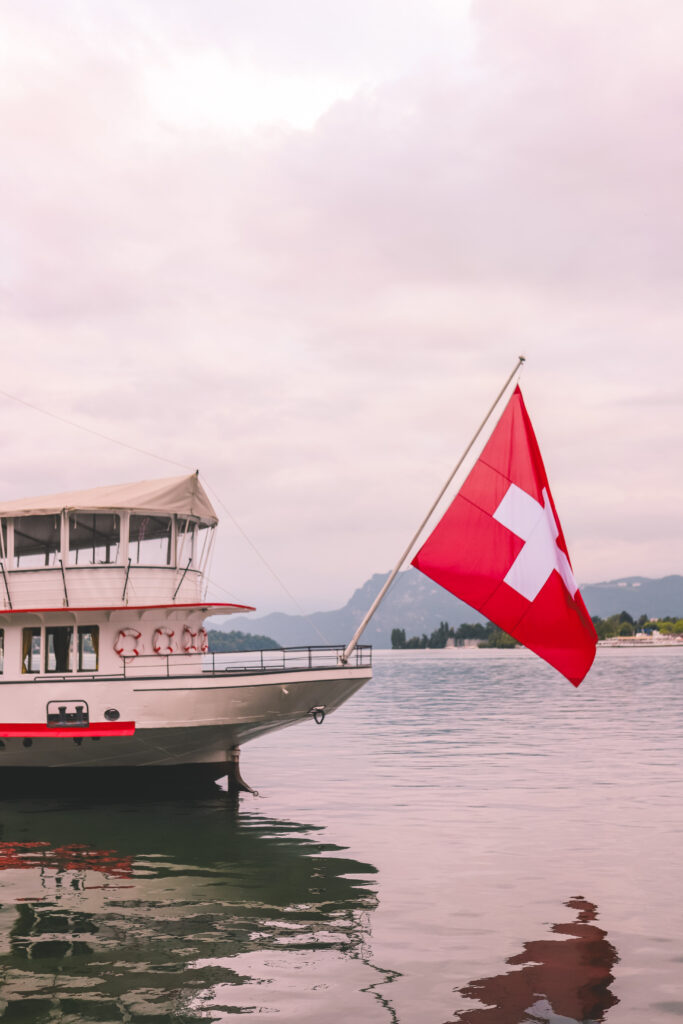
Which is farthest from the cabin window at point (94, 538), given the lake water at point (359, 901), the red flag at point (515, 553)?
the red flag at point (515, 553)

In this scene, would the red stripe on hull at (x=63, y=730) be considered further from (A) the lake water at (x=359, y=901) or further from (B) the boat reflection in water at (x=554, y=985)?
(B) the boat reflection in water at (x=554, y=985)

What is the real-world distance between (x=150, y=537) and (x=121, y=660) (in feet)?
11.5

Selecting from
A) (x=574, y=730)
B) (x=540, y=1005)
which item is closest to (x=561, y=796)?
(x=540, y=1005)

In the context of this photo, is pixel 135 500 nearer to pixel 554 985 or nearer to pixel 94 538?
pixel 94 538

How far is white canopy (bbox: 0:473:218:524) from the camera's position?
26125 millimetres

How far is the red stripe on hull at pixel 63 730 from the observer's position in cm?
2478

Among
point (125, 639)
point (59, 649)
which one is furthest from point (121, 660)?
point (59, 649)

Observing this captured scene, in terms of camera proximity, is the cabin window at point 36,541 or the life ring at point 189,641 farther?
the life ring at point 189,641

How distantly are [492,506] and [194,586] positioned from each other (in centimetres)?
1064

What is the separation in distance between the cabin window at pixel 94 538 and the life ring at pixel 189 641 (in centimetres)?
273

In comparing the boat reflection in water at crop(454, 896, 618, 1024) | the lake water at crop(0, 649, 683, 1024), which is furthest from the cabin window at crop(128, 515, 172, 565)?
the boat reflection in water at crop(454, 896, 618, 1024)

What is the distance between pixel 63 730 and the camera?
2509 cm

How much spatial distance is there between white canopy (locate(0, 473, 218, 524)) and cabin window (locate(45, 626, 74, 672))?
3.13m

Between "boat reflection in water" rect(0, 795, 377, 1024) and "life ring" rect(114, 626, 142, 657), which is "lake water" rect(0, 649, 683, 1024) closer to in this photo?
"boat reflection in water" rect(0, 795, 377, 1024)
